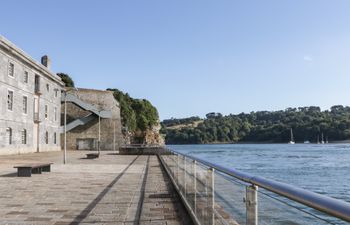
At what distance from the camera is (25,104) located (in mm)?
42688

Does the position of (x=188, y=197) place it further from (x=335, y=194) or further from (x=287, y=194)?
(x=335, y=194)

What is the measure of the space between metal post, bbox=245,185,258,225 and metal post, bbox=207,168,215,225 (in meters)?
1.84

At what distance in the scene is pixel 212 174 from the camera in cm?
614

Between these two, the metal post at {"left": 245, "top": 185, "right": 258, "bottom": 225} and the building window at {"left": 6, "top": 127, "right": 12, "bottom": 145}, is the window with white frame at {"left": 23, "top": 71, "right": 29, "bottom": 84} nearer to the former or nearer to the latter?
the building window at {"left": 6, "top": 127, "right": 12, "bottom": 145}

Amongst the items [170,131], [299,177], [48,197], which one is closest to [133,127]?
[299,177]

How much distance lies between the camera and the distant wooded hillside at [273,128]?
137250 millimetres

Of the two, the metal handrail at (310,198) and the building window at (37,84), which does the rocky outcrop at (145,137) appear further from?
the metal handrail at (310,198)

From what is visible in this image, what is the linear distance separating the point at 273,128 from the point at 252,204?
490 ft

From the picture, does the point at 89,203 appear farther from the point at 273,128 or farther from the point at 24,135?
the point at 273,128

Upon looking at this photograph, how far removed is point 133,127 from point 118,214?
84.1 m

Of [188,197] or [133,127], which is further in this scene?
[133,127]

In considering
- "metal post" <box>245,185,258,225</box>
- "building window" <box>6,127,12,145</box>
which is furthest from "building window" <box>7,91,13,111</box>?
"metal post" <box>245,185,258,225</box>

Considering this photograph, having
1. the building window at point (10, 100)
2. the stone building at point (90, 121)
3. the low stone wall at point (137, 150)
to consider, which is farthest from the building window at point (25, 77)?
the stone building at point (90, 121)

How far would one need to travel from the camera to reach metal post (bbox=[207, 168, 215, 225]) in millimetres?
5734
